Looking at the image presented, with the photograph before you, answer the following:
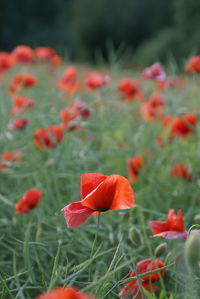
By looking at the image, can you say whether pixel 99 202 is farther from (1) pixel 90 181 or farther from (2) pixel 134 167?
(2) pixel 134 167

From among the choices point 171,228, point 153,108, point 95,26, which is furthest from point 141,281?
point 95,26

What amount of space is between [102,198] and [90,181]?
1.1 inches

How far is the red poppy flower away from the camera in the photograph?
1.76 feet

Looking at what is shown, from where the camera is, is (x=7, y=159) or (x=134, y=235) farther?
(x=7, y=159)

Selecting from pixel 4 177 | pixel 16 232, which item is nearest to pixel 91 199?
pixel 16 232

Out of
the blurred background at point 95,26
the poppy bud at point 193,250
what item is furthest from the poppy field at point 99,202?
the blurred background at point 95,26

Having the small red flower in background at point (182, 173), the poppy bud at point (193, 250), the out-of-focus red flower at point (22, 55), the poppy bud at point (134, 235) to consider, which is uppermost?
the out-of-focus red flower at point (22, 55)

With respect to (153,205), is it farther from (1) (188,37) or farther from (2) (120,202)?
(1) (188,37)

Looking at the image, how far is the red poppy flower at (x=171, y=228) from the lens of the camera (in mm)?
536

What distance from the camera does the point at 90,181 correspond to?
0.51 m

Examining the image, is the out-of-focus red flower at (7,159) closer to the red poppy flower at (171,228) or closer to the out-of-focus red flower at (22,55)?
the red poppy flower at (171,228)

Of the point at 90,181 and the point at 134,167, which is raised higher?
the point at 90,181

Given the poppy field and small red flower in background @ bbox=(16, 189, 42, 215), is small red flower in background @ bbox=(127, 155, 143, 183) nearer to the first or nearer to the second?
the poppy field

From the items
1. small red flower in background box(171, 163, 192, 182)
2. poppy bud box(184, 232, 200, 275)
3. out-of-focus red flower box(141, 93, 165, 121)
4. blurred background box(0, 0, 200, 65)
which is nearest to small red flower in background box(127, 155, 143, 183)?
small red flower in background box(171, 163, 192, 182)
